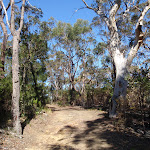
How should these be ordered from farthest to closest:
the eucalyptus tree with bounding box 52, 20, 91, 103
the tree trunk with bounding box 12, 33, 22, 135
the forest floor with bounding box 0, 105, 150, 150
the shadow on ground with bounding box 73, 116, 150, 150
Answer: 1. the eucalyptus tree with bounding box 52, 20, 91, 103
2. the tree trunk with bounding box 12, 33, 22, 135
3. the forest floor with bounding box 0, 105, 150, 150
4. the shadow on ground with bounding box 73, 116, 150, 150

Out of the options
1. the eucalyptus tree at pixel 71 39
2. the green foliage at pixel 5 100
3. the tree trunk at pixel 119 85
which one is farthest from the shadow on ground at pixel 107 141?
the eucalyptus tree at pixel 71 39

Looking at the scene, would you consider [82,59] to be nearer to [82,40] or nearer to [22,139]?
[82,40]

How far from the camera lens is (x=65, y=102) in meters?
17.2

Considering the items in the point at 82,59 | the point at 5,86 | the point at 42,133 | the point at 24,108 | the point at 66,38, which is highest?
the point at 66,38

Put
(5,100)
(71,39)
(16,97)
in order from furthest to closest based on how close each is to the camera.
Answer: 1. (71,39)
2. (5,100)
3. (16,97)

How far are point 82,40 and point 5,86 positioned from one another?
14.1 metres

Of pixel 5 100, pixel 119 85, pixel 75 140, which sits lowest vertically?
pixel 75 140

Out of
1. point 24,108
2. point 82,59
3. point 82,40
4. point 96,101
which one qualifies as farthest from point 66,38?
point 24,108

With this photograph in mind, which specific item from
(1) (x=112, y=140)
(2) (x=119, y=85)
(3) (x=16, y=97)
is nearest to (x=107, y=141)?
(1) (x=112, y=140)

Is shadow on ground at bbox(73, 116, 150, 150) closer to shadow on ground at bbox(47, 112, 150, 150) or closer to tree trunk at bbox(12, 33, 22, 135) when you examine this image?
shadow on ground at bbox(47, 112, 150, 150)

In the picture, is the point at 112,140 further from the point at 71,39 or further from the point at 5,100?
the point at 71,39

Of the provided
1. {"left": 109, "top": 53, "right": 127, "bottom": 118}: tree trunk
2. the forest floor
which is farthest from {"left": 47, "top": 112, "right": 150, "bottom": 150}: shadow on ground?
{"left": 109, "top": 53, "right": 127, "bottom": 118}: tree trunk

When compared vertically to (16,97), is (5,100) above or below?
below

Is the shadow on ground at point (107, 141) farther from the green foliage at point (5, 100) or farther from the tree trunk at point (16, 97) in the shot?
the green foliage at point (5, 100)
